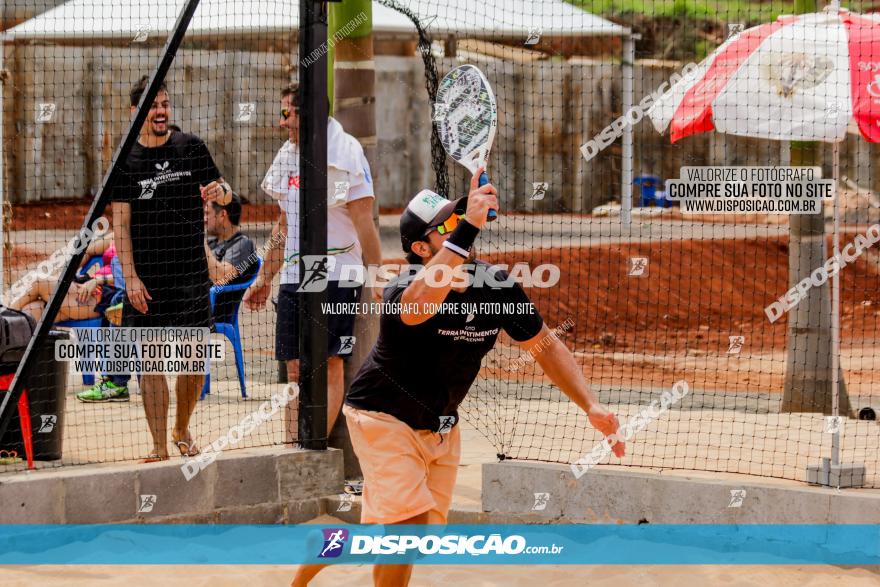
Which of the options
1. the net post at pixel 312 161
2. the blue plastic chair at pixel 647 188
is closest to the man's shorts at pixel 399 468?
the net post at pixel 312 161

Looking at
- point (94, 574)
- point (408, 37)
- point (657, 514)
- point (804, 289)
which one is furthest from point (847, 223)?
point (94, 574)

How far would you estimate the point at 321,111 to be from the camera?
22.0 feet

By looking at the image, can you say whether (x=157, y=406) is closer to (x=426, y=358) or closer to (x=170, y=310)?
(x=170, y=310)

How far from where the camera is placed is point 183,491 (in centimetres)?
632

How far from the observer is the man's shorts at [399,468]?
177 inches

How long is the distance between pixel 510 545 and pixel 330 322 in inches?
62.3

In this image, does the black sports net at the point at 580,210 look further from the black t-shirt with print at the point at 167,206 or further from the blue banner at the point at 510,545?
the blue banner at the point at 510,545

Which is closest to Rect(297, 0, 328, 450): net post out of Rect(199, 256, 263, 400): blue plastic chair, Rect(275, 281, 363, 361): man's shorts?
Rect(275, 281, 363, 361): man's shorts

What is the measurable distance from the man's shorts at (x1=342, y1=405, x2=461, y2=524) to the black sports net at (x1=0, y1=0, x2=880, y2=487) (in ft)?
8.03

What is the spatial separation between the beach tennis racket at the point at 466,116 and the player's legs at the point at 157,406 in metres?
2.39

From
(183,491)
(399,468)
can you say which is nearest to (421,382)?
(399,468)

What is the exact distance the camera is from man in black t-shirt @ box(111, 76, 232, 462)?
22.3 ft

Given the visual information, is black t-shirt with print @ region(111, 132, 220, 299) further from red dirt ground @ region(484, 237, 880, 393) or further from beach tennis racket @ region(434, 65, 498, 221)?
red dirt ground @ region(484, 237, 880, 393)

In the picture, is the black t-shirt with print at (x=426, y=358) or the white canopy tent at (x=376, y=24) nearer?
the black t-shirt with print at (x=426, y=358)
